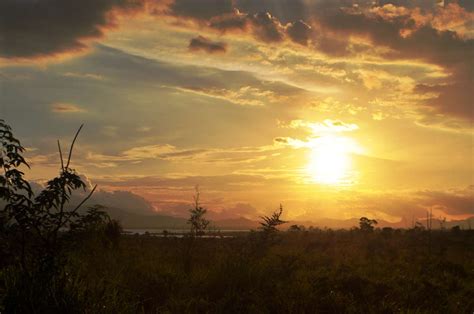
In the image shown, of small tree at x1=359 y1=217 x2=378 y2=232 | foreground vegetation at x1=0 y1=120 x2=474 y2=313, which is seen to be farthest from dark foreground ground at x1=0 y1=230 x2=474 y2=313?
small tree at x1=359 y1=217 x2=378 y2=232

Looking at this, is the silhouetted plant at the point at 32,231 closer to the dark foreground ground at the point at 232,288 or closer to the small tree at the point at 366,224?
the dark foreground ground at the point at 232,288

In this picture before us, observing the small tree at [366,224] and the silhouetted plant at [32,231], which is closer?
the silhouetted plant at [32,231]

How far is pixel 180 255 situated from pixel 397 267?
975 cm

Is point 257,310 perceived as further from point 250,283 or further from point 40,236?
point 40,236

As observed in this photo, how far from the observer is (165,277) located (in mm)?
14523

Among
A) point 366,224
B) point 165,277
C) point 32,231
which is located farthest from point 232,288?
point 366,224

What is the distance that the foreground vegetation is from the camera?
905cm

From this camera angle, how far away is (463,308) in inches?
529

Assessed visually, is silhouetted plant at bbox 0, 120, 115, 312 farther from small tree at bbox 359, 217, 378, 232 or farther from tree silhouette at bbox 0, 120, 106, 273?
small tree at bbox 359, 217, 378, 232

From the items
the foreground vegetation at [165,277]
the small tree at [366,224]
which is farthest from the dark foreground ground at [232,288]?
the small tree at [366,224]

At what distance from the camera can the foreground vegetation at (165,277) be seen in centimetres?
905

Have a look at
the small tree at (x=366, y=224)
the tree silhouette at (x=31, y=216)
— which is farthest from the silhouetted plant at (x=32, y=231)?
the small tree at (x=366, y=224)

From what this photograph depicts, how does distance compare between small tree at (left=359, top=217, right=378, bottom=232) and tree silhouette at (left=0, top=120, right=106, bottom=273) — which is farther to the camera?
small tree at (left=359, top=217, right=378, bottom=232)

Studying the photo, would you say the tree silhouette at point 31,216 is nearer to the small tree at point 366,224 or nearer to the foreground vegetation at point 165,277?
the foreground vegetation at point 165,277
